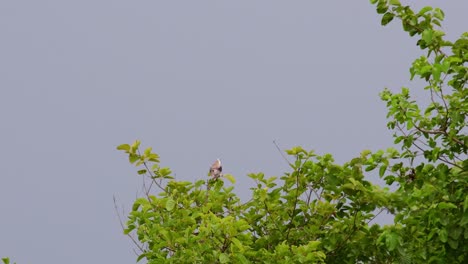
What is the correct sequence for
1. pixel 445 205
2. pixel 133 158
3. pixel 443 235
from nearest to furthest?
pixel 445 205
pixel 443 235
pixel 133 158

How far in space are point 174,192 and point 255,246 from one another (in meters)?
1.10

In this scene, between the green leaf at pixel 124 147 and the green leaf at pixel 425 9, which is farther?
the green leaf at pixel 124 147

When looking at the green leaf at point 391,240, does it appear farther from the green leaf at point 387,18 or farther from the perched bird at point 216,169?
the perched bird at point 216,169

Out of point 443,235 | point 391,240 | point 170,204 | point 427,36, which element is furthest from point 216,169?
point 427,36

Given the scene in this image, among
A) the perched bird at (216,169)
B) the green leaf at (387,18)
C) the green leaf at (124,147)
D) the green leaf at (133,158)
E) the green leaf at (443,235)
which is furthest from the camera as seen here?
the perched bird at (216,169)

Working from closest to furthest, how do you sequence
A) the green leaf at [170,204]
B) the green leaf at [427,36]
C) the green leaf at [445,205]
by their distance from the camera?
the green leaf at [445,205], the green leaf at [427,36], the green leaf at [170,204]

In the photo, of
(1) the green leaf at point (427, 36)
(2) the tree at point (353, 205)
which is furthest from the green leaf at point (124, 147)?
(1) the green leaf at point (427, 36)

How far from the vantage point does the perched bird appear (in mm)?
9883

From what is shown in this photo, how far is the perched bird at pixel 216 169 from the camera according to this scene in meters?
9.88

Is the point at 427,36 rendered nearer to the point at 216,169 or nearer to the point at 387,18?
the point at 387,18

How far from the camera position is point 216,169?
32.4ft

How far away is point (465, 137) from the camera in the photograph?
8734 millimetres

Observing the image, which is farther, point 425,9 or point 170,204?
point 170,204

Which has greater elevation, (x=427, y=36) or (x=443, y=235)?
(x=427, y=36)
